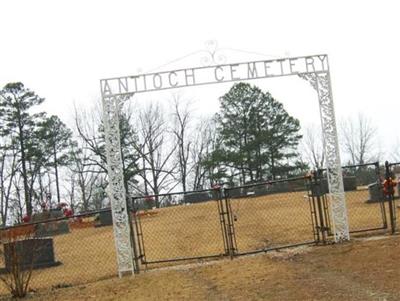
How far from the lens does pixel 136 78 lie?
10812 millimetres

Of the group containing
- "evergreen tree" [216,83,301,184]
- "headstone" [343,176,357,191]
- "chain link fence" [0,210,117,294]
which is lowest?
"chain link fence" [0,210,117,294]

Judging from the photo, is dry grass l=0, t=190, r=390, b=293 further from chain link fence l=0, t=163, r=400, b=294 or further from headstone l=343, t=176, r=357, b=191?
headstone l=343, t=176, r=357, b=191

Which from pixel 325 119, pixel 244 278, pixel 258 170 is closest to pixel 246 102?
pixel 258 170

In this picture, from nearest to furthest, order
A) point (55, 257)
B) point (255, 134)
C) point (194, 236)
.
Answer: point (55, 257) < point (194, 236) < point (255, 134)

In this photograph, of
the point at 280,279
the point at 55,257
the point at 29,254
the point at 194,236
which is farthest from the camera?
the point at 194,236

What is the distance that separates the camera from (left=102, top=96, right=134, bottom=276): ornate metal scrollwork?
1082 centimetres

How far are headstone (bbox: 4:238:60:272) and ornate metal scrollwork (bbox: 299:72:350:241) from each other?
243 inches

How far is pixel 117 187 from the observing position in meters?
11.0

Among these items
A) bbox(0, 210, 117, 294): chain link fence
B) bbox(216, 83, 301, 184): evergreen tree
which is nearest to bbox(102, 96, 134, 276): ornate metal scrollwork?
bbox(0, 210, 117, 294): chain link fence

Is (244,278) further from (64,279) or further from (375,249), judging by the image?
(64,279)

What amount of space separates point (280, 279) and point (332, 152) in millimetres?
3964

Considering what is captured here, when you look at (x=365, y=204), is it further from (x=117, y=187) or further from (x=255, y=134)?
(x=255, y=134)

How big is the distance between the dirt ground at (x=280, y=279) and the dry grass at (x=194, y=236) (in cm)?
Result: 187

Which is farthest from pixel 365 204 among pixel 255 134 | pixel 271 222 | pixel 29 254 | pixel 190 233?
pixel 255 134
